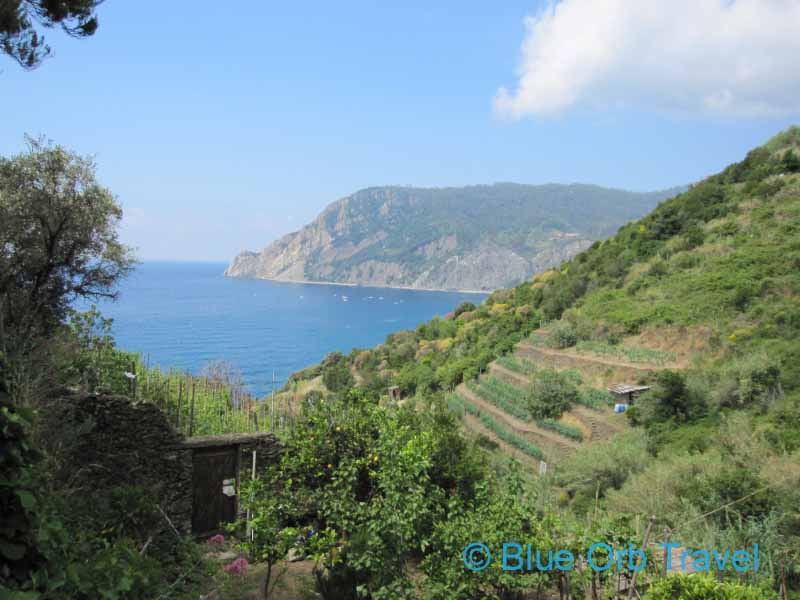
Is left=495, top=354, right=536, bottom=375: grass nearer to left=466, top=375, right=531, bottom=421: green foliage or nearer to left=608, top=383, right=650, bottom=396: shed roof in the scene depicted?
left=466, top=375, right=531, bottom=421: green foliage

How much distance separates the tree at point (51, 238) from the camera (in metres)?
10.7

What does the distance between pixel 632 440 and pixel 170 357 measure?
171 feet

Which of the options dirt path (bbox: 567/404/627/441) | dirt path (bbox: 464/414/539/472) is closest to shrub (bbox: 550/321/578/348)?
dirt path (bbox: 464/414/539/472)

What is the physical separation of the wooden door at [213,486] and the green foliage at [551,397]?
1370cm

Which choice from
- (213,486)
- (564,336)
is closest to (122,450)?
(213,486)

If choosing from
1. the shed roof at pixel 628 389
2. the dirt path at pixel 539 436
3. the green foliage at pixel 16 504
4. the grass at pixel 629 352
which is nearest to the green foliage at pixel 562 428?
the dirt path at pixel 539 436

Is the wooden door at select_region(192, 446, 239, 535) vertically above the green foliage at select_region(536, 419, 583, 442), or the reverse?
the wooden door at select_region(192, 446, 239, 535)

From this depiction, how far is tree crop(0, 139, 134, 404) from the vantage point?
10672mm

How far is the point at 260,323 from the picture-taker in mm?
101938

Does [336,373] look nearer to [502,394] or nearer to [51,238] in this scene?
[502,394]

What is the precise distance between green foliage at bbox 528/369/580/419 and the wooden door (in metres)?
13.7

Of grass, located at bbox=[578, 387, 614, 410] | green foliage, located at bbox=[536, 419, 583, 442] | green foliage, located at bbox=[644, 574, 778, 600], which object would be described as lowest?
green foliage, located at bbox=[536, 419, 583, 442]

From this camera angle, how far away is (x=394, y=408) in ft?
28.1

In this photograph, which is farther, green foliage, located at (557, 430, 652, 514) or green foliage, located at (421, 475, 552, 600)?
green foliage, located at (557, 430, 652, 514)
